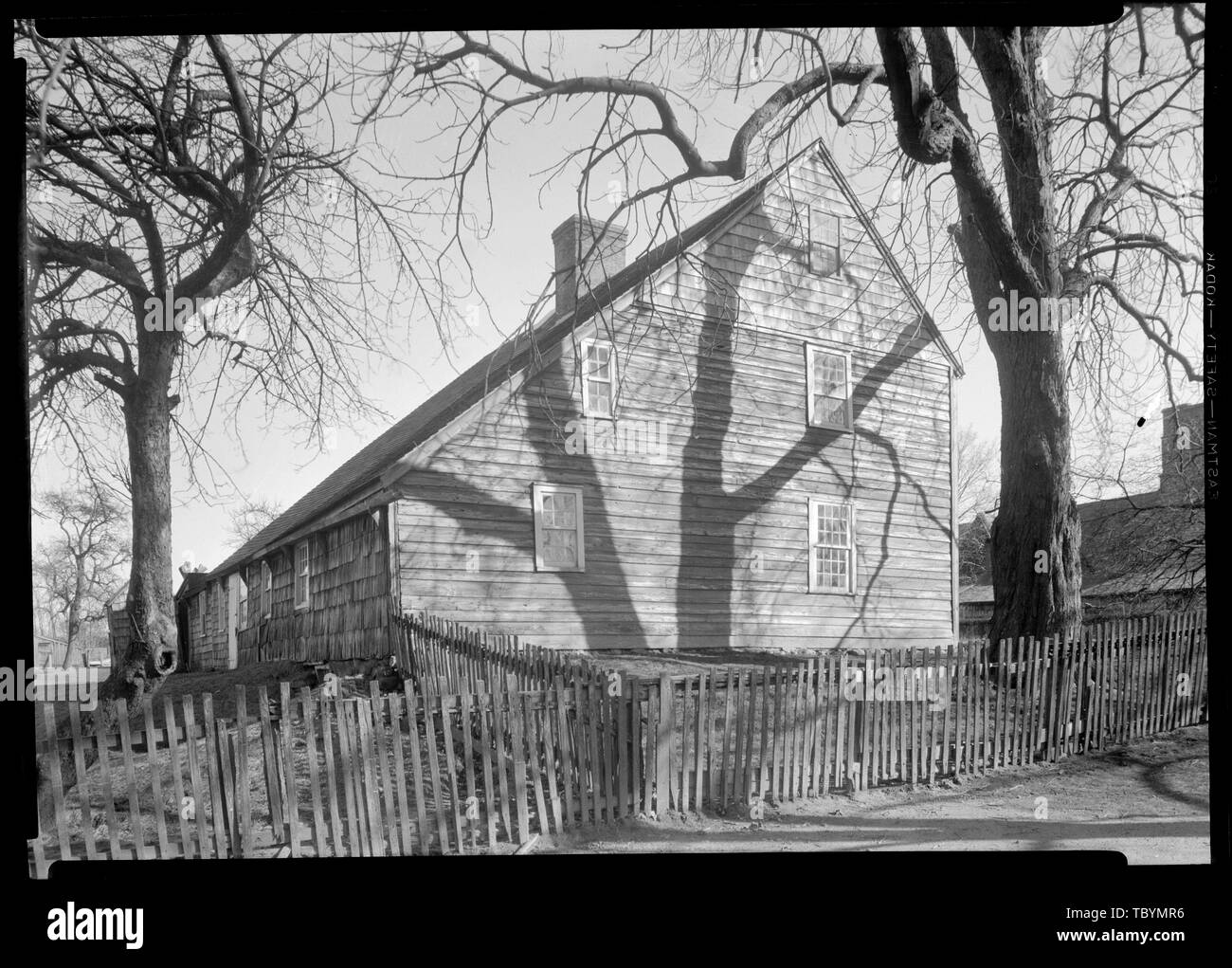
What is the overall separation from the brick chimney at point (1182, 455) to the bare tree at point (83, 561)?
7221 mm

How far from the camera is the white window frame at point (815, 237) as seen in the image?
7840 mm

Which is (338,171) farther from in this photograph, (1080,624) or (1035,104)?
(1080,624)

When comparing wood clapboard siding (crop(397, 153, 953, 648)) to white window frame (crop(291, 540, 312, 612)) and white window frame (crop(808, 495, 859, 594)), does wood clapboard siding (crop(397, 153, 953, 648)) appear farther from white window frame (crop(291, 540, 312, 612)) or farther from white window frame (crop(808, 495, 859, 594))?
white window frame (crop(291, 540, 312, 612))

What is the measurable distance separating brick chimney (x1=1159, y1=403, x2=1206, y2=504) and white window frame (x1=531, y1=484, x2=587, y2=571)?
4688 mm

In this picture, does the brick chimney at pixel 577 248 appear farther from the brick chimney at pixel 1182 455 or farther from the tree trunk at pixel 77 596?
the brick chimney at pixel 1182 455

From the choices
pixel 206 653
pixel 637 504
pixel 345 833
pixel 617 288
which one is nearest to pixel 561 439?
pixel 637 504

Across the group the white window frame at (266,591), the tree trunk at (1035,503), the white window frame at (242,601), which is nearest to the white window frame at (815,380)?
the tree trunk at (1035,503)

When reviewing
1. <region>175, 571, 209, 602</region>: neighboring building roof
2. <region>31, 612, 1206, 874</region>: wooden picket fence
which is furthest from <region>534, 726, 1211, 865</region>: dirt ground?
<region>175, 571, 209, 602</region>: neighboring building roof

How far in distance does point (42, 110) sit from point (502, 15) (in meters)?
2.12

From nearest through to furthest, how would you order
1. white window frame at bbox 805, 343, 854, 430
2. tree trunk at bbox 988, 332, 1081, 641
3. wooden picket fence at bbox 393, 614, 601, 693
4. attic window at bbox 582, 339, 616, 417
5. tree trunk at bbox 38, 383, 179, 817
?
tree trunk at bbox 38, 383, 179, 817
wooden picket fence at bbox 393, 614, 601, 693
tree trunk at bbox 988, 332, 1081, 641
attic window at bbox 582, 339, 616, 417
white window frame at bbox 805, 343, 854, 430

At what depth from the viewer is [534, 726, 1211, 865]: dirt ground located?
491cm

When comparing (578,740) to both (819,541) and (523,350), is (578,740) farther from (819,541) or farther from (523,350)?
(819,541)

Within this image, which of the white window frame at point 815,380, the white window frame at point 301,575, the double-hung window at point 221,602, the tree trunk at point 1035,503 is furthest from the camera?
the double-hung window at point 221,602

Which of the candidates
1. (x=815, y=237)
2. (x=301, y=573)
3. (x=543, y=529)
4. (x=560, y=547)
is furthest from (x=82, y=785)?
(x=301, y=573)
